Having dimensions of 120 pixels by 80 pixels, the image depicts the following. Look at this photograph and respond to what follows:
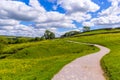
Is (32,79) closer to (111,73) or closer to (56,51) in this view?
(111,73)

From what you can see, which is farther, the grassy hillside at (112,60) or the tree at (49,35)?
the tree at (49,35)

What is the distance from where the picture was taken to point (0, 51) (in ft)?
283

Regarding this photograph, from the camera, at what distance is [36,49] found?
221 feet

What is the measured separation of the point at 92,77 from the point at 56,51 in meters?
45.7

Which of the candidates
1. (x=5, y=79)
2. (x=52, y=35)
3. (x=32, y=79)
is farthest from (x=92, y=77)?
(x=52, y=35)

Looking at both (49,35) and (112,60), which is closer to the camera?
(112,60)

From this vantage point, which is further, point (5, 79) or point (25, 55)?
→ point (25, 55)

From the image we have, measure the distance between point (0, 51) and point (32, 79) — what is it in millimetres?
71506

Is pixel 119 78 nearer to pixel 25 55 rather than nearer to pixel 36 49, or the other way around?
pixel 25 55

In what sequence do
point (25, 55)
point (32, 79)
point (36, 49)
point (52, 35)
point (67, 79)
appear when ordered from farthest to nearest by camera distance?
1. point (52, 35)
2. point (36, 49)
3. point (25, 55)
4. point (32, 79)
5. point (67, 79)

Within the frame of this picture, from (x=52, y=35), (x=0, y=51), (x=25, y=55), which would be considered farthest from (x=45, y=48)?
Answer: (x=52, y=35)

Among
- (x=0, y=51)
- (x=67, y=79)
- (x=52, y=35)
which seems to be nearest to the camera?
(x=67, y=79)

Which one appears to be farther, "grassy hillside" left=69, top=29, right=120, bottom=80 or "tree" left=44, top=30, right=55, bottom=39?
"tree" left=44, top=30, right=55, bottom=39

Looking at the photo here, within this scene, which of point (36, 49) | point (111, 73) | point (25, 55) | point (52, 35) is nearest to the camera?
point (111, 73)
